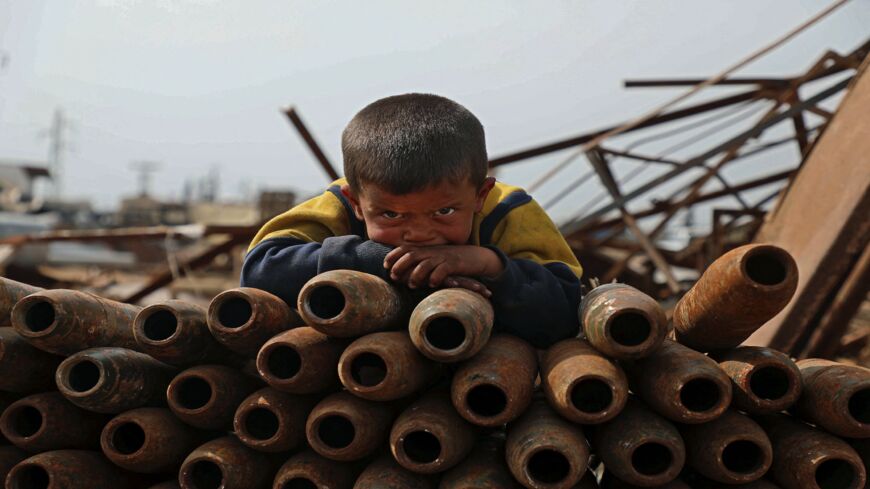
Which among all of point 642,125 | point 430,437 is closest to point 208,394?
point 430,437

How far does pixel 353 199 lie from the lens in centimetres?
219

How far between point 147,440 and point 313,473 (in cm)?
42

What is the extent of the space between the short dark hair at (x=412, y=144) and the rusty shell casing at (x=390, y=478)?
704 millimetres

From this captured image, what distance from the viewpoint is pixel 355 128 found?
6.91 ft

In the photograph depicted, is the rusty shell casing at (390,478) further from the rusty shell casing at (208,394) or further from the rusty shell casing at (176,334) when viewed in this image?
the rusty shell casing at (176,334)

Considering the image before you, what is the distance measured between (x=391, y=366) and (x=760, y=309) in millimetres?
853

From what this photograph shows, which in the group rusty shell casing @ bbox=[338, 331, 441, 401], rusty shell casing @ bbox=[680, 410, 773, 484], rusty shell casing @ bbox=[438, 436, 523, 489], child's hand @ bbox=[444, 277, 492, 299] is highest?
child's hand @ bbox=[444, 277, 492, 299]

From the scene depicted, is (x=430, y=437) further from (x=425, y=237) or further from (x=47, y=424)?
(x=47, y=424)

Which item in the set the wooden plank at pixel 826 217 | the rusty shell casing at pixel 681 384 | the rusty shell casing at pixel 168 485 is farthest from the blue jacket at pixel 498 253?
the wooden plank at pixel 826 217

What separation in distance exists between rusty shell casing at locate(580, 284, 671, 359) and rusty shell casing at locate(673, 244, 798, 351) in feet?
0.49

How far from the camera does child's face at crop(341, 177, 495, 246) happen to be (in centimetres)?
192

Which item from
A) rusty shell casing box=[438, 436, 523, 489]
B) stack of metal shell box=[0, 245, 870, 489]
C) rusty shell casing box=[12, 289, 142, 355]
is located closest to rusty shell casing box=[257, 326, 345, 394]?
stack of metal shell box=[0, 245, 870, 489]

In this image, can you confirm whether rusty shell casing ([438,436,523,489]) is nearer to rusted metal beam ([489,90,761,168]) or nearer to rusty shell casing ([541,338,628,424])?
rusty shell casing ([541,338,628,424])

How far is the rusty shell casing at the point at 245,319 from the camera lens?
1.72m
